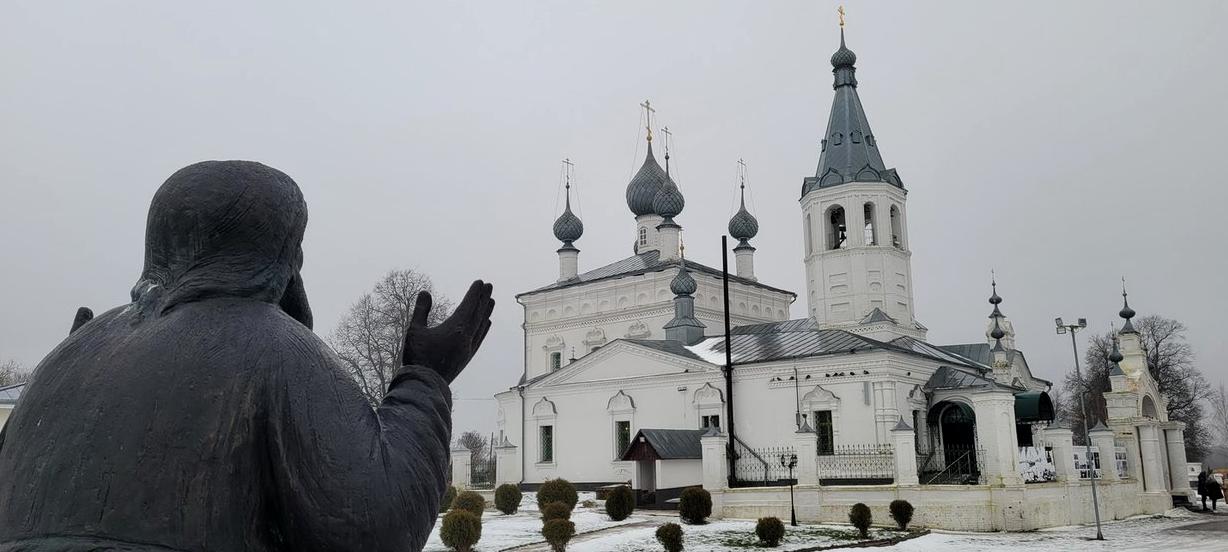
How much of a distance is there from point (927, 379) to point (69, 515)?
2872cm

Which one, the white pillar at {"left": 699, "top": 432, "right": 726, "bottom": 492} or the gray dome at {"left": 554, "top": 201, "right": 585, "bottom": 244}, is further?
the gray dome at {"left": 554, "top": 201, "right": 585, "bottom": 244}

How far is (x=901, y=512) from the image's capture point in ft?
65.9

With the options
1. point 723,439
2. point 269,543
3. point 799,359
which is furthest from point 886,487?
point 269,543

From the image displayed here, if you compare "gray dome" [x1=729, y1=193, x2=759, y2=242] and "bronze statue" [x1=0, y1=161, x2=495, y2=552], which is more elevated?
"gray dome" [x1=729, y1=193, x2=759, y2=242]

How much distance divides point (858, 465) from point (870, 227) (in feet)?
36.2

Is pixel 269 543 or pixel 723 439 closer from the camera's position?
pixel 269 543

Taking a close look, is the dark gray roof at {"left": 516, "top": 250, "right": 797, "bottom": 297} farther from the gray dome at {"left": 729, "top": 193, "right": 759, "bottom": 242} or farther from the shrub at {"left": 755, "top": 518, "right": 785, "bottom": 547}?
the shrub at {"left": 755, "top": 518, "right": 785, "bottom": 547}

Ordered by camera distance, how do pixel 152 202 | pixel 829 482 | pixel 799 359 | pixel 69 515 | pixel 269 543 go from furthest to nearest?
1. pixel 799 359
2. pixel 829 482
3. pixel 152 202
4. pixel 269 543
5. pixel 69 515

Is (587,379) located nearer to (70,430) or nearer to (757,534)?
(757,534)

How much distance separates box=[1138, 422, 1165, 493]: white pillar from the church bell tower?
8286mm

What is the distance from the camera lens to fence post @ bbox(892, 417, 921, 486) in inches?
841

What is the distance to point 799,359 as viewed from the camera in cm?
2797

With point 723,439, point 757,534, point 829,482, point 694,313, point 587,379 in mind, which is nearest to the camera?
point 757,534

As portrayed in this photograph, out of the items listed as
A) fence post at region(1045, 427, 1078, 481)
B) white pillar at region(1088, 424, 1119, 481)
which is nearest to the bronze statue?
fence post at region(1045, 427, 1078, 481)
